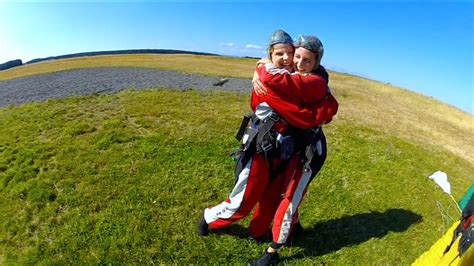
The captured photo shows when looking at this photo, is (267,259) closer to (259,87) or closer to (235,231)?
(235,231)

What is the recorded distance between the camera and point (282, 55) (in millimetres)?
5828

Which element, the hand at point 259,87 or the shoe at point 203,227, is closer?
the hand at point 259,87

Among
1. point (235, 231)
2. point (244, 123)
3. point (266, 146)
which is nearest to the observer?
point (266, 146)

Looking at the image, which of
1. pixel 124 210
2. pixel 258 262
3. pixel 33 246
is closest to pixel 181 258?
pixel 258 262

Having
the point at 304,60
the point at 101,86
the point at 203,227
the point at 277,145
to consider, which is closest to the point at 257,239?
the point at 203,227

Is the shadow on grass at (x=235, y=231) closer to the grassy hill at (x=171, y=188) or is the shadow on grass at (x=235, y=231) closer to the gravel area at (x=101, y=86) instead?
the grassy hill at (x=171, y=188)

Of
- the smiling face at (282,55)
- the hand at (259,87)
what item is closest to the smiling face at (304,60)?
the smiling face at (282,55)

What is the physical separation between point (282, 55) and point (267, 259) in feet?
11.0

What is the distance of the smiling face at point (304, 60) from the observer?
5699 mm

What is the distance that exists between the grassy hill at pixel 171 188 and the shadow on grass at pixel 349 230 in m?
0.03

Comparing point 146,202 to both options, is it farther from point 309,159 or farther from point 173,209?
point 309,159

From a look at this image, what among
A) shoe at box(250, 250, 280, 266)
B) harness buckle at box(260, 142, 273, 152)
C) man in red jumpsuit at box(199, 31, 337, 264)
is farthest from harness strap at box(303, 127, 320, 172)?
shoe at box(250, 250, 280, 266)

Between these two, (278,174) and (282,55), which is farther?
(278,174)

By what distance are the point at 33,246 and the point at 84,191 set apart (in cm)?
179
